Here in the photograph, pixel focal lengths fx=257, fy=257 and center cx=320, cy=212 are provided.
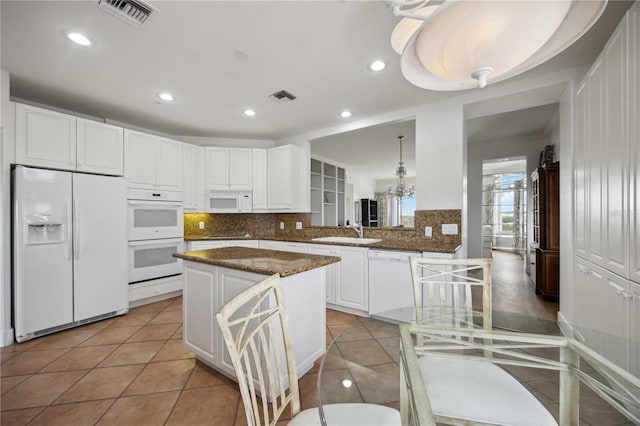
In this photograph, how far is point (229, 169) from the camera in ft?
13.5

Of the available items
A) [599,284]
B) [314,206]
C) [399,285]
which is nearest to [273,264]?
[399,285]

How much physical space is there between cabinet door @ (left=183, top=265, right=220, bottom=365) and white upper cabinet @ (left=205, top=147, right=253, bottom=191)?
2.33 m

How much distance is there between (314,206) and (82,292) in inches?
154

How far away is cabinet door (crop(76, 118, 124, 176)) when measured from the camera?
2785 millimetres

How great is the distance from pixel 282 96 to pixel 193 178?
6.64ft

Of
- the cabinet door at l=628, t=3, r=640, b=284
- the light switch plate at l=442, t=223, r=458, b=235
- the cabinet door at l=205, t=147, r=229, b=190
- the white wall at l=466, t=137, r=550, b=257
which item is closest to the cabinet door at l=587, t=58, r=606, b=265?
the cabinet door at l=628, t=3, r=640, b=284

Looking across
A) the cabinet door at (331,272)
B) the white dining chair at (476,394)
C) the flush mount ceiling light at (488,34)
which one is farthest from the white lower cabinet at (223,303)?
the flush mount ceiling light at (488,34)

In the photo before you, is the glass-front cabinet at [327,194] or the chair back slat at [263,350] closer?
the chair back slat at [263,350]

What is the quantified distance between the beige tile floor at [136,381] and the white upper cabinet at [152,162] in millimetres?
1768

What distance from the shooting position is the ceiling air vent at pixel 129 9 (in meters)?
1.56

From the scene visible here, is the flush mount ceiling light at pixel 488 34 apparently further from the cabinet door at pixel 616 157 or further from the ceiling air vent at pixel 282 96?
the ceiling air vent at pixel 282 96

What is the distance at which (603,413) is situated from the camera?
0.99 m

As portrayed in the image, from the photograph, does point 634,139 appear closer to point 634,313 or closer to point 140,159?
point 634,313

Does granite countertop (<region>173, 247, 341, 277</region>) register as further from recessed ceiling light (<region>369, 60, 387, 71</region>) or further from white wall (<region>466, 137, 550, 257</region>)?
white wall (<region>466, 137, 550, 257</region>)
